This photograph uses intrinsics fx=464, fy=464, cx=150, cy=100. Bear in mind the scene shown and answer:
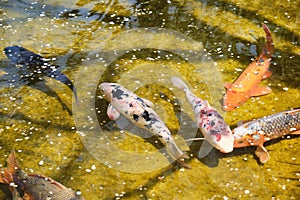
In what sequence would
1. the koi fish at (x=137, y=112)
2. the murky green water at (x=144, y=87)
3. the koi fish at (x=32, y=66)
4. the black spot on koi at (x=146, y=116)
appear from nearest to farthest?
the murky green water at (x=144, y=87) < the koi fish at (x=137, y=112) < the black spot on koi at (x=146, y=116) < the koi fish at (x=32, y=66)

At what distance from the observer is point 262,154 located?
15.2ft

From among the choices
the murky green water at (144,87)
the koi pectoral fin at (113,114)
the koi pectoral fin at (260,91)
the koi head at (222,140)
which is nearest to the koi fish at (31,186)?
the murky green water at (144,87)

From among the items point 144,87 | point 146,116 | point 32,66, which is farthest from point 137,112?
point 32,66

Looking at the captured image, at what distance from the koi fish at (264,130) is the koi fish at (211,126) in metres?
0.13

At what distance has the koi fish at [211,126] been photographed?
4547 millimetres

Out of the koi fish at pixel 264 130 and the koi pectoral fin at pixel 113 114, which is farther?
the koi pectoral fin at pixel 113 114

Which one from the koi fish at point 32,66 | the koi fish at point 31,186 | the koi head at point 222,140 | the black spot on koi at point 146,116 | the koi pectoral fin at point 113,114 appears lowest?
the koi fish at point 31,186

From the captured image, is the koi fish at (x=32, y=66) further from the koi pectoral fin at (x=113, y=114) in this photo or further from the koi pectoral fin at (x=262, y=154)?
the koi pectoral fin at (x=262, y=154)

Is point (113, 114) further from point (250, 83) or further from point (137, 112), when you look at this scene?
point (250, 83)

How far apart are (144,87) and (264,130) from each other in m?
1.62

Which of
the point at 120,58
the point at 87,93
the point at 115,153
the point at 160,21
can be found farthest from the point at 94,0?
the point at 115,153

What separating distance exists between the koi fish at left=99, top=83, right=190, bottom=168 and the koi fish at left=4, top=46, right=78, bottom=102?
1.95 feet

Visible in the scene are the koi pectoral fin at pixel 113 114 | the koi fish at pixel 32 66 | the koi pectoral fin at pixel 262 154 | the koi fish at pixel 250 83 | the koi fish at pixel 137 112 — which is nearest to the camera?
the koi pectoral fin at pixel 262 154

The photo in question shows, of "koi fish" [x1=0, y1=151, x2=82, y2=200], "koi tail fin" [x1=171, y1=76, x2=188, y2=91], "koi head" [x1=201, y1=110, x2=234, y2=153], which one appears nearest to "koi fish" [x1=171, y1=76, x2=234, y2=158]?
"koi head" [x1=201, y1=110, x2=234, y2=153]
